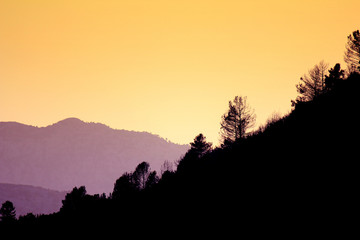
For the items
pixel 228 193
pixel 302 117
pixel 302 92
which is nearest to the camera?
pixel 228 193

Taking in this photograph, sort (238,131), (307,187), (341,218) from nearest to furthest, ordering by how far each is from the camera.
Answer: (341,218) → (307,187) → (238,131)

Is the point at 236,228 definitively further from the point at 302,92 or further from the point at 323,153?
the point at 302,92

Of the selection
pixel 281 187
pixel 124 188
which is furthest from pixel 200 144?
pixel 281 187

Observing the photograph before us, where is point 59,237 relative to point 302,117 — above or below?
below

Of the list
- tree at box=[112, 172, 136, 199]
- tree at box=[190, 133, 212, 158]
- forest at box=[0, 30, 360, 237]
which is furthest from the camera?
tree at box=[190, 133, 212, 158]

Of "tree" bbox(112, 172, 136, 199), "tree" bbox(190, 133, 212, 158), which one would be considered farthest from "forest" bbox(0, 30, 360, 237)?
"tree" bbox(190, 133, 212, 158)

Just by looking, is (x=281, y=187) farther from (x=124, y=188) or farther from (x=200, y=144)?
(x=200, y=144)

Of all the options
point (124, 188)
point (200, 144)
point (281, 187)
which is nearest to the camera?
point (281, 187)

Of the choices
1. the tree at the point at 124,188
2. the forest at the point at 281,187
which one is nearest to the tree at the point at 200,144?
the tree at the point at 124,188

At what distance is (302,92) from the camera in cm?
3997

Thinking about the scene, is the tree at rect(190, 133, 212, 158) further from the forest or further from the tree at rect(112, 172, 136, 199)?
the forest

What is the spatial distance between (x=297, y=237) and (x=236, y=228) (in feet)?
6.04

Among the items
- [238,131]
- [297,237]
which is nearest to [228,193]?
[297,237]

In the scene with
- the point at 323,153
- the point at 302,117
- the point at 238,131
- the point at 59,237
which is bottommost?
the point at 59,237
